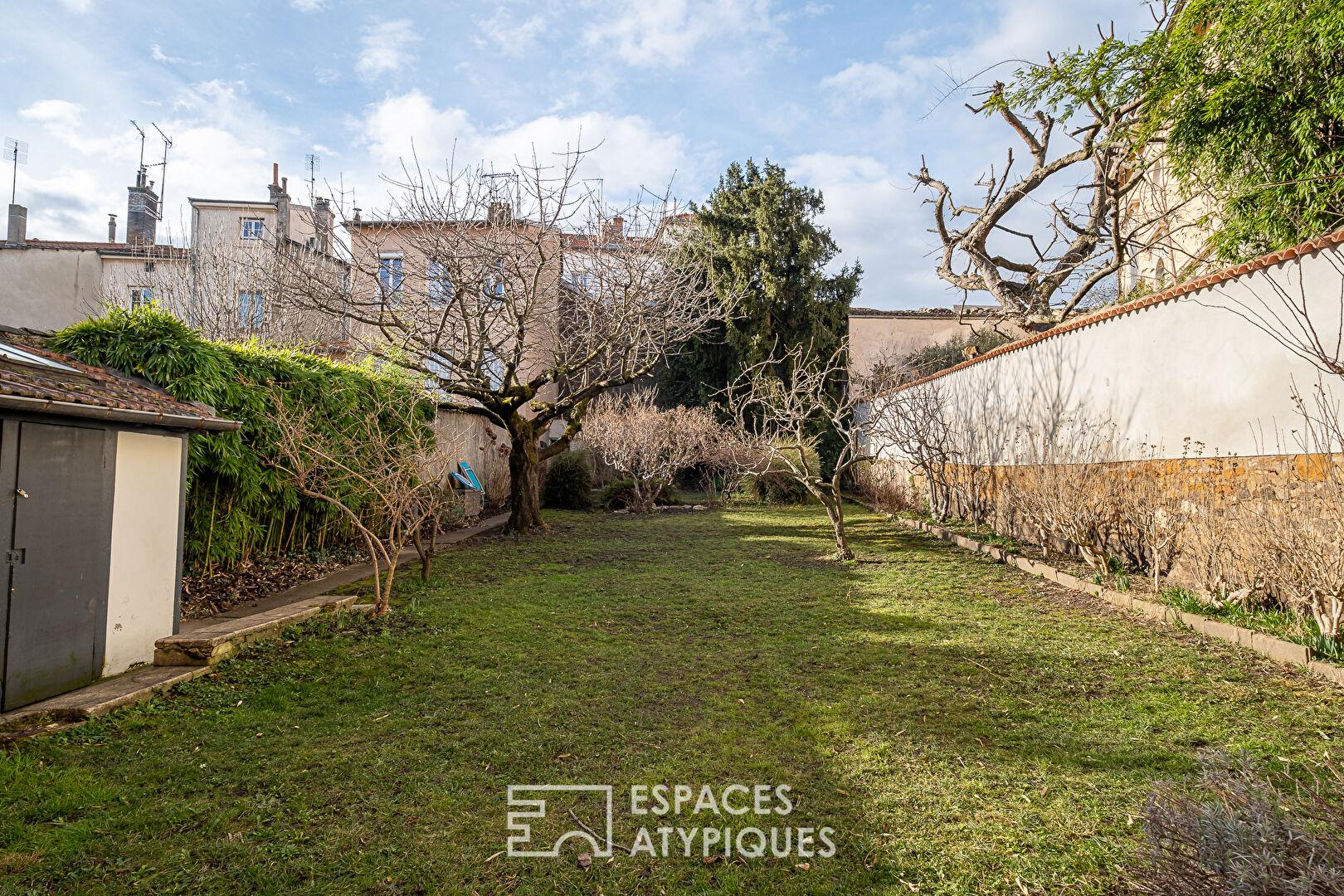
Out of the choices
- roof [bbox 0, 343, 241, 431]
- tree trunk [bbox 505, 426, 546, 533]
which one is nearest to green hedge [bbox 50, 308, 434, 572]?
roof [bbox 0, 343, 241, 431]

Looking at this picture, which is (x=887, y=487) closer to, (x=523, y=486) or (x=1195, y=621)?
(x=523, y=486)

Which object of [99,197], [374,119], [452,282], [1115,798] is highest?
[99,197]

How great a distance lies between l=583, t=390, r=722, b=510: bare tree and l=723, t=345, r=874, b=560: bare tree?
1212 millimetres

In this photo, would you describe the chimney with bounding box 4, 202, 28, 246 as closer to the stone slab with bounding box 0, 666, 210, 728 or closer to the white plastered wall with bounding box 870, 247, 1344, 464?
the stone slab with bounding box 0, 666, 210, 728

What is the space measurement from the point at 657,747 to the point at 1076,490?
5.99m

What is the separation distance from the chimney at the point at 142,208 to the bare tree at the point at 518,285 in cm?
1624

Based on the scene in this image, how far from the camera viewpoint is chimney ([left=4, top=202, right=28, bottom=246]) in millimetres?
20483

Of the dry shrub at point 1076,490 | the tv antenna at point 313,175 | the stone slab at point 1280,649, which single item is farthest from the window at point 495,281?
the stone slab at point 1280,649

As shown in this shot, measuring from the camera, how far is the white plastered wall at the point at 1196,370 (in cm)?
515

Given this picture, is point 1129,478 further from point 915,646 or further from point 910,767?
point 910,767

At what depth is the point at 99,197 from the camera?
75.1 feet

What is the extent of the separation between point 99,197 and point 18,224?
2869 millimetres

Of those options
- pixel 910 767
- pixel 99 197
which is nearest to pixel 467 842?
pixel 910 767

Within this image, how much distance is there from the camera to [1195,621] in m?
5.21
